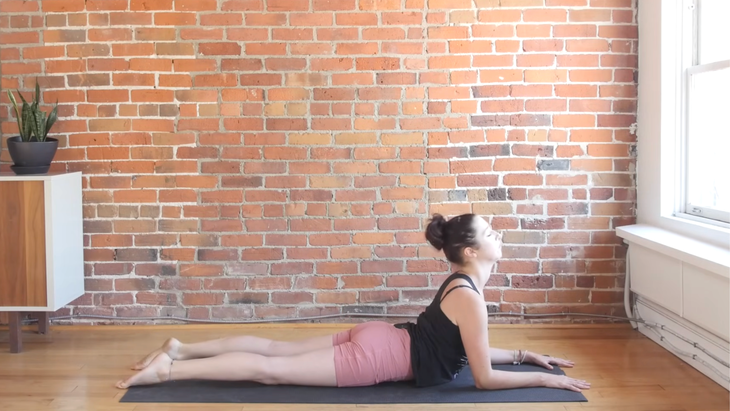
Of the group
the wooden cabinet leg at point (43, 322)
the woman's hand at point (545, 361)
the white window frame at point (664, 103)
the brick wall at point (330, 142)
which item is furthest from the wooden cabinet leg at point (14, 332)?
the white window frame at point (664, 103)

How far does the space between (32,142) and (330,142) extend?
1.70 m

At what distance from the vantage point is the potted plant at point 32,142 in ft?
12.6

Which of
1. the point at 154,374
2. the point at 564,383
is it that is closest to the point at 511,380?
the point at 564,383

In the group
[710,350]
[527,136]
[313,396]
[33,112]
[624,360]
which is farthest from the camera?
[527,136]

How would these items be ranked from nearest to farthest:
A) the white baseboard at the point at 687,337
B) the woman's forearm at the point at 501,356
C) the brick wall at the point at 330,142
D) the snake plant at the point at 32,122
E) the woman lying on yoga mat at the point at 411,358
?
the woman lying on yoga mat at the point at 411,358, the white baseboard at the point at 687,337, the woman's forearm at the point at 501,356, the snake plant at the point at 32,122, the brick wall at the point at 330,142

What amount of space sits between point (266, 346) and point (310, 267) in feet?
3.41

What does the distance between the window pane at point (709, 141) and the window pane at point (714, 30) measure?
4.0 inches

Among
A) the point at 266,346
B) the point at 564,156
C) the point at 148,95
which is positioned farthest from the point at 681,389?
the point at 148,95

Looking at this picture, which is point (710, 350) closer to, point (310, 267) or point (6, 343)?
point (310, 267)

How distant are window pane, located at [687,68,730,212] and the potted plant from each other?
3.67m

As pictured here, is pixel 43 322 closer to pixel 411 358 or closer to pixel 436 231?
pixel 411 358

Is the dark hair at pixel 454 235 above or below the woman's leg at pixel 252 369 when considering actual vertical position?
above

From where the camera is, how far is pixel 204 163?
4227mm

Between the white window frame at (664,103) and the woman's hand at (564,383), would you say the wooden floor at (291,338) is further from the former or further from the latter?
the white window frame at (664,103)
